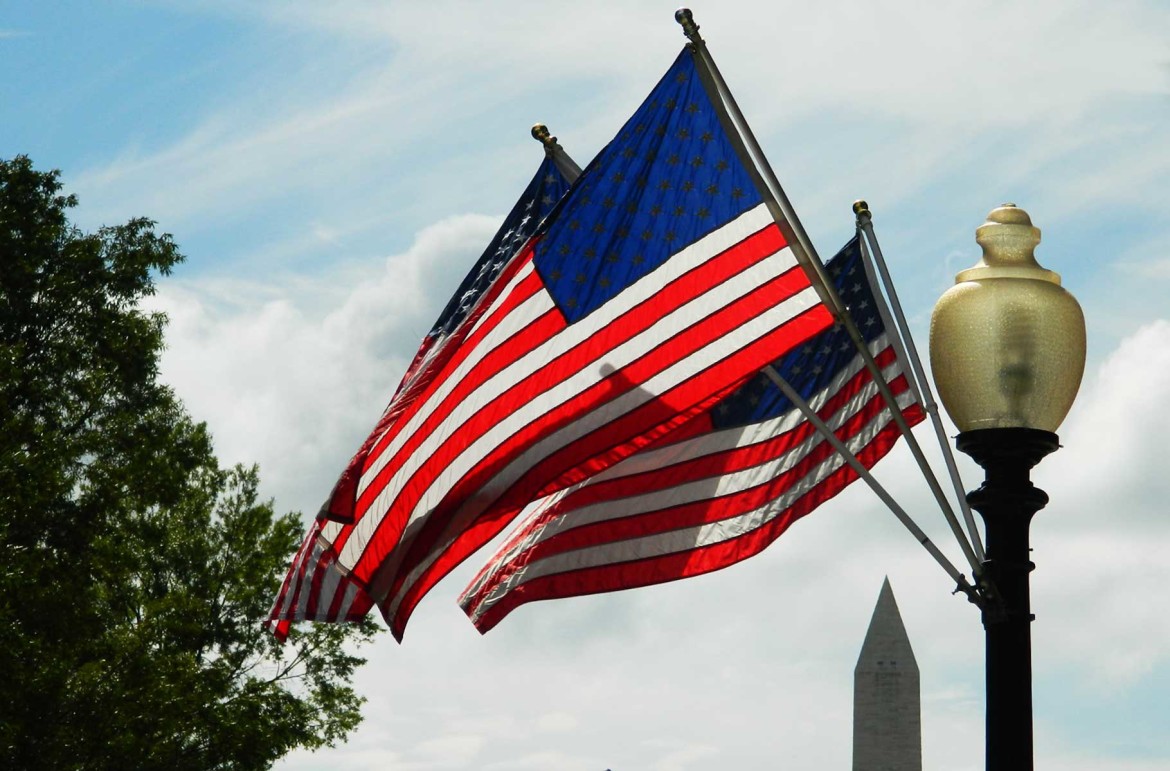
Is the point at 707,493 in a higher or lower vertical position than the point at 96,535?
lower

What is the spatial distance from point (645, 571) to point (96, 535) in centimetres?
1730

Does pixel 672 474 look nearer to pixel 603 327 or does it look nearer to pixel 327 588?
pixel 603 327

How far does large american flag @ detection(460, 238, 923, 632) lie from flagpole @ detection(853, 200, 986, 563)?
76 centimetres

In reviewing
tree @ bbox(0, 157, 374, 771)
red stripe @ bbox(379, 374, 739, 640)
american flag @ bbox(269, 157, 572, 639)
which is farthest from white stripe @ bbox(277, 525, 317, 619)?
tree @ bbox(0, 157, 374, 771)

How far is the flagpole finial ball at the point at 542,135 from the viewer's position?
11242 millimetres

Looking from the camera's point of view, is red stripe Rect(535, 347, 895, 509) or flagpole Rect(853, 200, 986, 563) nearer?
flagpole Rect(853, 200, 986, 563)

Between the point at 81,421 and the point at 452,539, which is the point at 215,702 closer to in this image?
the point at 81,421

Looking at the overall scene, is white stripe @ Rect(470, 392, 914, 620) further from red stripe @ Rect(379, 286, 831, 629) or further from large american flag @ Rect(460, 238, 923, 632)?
red stripe @ Rect(379, 286, 831, 629)

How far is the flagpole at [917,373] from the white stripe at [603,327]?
1.54ft

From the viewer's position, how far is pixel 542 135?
37.1 ft

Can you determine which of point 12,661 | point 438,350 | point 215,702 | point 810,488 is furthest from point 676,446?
point 215,702

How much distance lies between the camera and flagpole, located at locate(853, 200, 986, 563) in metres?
6.44

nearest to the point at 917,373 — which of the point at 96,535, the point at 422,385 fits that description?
the point at 422,385

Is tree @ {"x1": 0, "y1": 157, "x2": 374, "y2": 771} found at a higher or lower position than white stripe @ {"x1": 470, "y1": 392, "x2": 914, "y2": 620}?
higher
